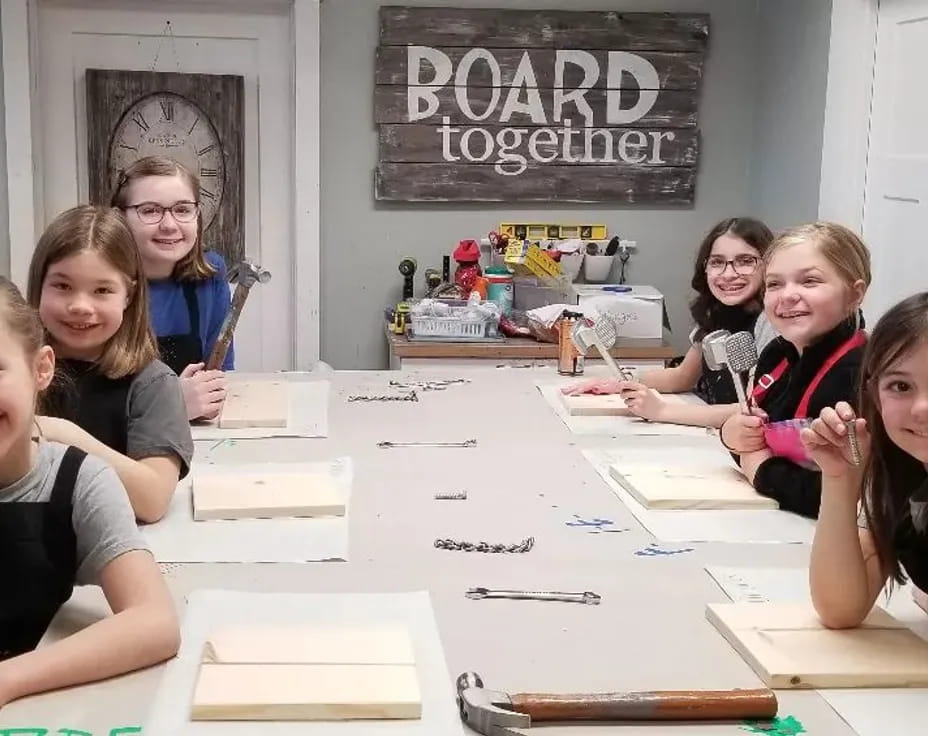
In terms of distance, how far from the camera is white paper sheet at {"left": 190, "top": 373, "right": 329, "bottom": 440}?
2.17 metres

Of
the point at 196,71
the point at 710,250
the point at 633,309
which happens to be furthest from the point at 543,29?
the point at 710,250

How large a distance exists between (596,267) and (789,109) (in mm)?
788

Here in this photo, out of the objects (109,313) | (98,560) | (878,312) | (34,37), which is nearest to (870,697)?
(98,560)

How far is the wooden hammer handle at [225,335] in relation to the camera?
2322mm

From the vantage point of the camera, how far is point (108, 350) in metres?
1.73

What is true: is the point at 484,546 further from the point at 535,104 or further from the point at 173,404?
the point at 535,104

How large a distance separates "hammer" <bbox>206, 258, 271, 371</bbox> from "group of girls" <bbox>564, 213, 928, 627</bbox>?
695 mm

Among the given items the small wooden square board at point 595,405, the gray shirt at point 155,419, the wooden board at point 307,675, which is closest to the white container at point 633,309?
the small wooden square board at point 595,405

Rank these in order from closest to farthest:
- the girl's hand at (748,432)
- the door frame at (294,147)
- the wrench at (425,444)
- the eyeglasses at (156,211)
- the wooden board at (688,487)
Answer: the wooden board at (688,487), the girl's hand at (748,432), the wrench at (425,444), the eyeglasses at (156,211), the door frame at (294,147)

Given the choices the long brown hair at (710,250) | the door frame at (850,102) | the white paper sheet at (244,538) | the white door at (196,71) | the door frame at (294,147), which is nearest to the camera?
the white paper sheet at (244,538)

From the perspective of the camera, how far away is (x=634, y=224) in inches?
161

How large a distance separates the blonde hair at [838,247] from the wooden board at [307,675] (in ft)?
3.25

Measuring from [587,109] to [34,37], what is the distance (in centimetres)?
178

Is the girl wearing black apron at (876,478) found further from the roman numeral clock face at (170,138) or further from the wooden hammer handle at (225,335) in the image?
the roman numeral clock face at (170,138)
